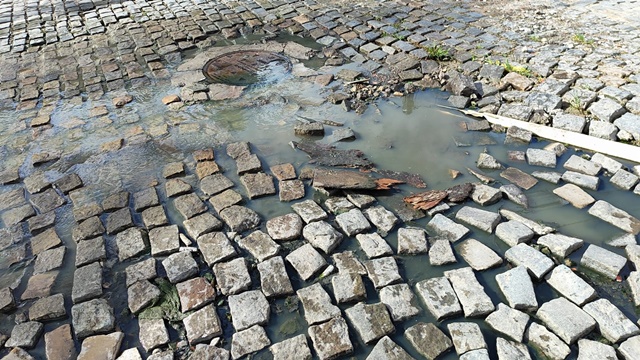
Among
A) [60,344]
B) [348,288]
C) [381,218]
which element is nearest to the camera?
[60,344]

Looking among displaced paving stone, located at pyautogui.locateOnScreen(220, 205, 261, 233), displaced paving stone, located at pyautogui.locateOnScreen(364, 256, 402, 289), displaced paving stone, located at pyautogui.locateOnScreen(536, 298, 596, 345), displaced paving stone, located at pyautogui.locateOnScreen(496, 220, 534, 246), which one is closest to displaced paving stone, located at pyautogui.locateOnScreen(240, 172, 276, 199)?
displaced paving stone, located at pyautogui.locateOnScreen(220, 205, 261, 233)

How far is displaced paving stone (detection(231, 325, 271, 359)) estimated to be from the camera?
3.13 m

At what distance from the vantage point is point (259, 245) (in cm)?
392

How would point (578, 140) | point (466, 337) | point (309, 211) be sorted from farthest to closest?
1. point (578, 140)
2. point (309, 211)
3. point (466, 337)

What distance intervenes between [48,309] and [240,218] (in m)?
1.70

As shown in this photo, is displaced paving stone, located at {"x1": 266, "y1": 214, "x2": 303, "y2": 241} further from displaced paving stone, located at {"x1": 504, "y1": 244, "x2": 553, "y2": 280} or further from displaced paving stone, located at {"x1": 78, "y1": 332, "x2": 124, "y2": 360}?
displaced paving stone, located at {"x1": 504, "y1": 244, "x2": 553, "y2": 280}

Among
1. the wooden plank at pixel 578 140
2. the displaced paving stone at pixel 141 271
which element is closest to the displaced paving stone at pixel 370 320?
the displaced paving stone at pixel 141 271

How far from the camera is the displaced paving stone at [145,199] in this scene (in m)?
4.45

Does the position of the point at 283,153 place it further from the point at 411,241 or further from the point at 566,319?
the point at 566,319

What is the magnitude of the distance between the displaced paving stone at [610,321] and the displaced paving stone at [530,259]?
0.39 meters

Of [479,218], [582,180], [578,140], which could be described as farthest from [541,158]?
[479,218]

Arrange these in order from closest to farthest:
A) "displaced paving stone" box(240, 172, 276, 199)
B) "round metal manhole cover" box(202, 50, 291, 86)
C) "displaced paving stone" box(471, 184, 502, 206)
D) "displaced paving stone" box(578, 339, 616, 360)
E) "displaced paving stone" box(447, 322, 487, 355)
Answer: "displaced paving stone" box(578, 339, 616, 360)
"displaced paving stone" box(447, 322, 487, 355)
"displaced paving stone" box(471, 184, 502, 206)
"displaced paving stone" box(240, 172, 276, 199)
"round metal manhole cover" box(202, 50, 291, 86)

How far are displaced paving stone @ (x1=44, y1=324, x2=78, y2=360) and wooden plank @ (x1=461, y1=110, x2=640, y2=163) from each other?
16.3ft

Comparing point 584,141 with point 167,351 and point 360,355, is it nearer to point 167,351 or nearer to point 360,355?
point 360,355
